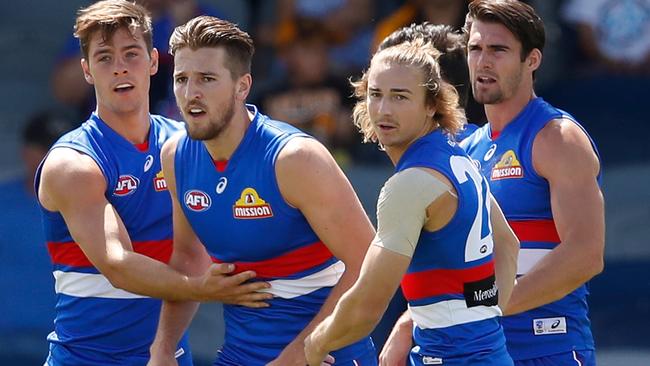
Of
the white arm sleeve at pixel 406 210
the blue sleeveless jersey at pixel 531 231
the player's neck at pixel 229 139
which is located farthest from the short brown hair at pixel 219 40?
the blue sleeveless jersey at pixel 531 231

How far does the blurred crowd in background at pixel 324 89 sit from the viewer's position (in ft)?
31.5

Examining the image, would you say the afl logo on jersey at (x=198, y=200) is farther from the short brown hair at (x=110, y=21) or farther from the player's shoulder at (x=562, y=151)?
the player's shoulder at (x=562, y=151)

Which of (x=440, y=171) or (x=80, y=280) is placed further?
(x=80, y=280)

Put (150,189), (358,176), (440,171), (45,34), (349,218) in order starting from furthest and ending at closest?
(45,34) → (358,176) → (150,189) → (349,218) → (440,171)

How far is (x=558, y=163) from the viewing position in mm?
5207

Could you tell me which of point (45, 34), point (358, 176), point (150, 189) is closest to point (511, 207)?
point (150, 189)

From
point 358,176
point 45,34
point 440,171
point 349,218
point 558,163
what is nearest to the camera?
point 440,171

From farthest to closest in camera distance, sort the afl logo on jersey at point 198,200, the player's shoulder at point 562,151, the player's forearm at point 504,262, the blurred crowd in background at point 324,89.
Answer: the blurred crowd in background at point 324,89, the player's shoulder at point 562,151, the afl logo on jersey at point 198,200, the player's forearm at point 504,262

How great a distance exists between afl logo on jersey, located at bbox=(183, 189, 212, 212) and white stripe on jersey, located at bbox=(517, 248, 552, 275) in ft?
4.24

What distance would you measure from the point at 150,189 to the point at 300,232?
868 millimetres

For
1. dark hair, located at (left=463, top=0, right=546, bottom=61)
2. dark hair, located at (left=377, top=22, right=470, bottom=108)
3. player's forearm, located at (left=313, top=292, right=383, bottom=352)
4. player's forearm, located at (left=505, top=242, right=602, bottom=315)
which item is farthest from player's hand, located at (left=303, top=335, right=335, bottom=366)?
dark hair, located at (left=463, top=0, right=546, bottom=61)

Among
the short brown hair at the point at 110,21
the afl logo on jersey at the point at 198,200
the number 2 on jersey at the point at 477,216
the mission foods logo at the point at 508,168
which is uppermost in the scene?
the short brown hair at the point at 110,21

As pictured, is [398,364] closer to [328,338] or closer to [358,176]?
[328,338]

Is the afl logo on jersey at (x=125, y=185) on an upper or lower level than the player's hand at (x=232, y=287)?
upper
